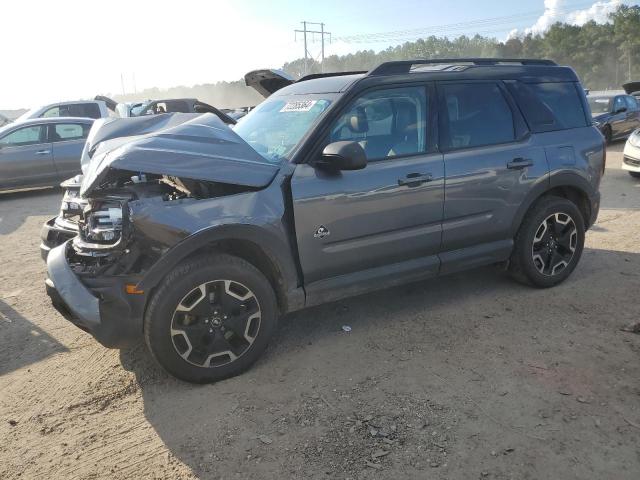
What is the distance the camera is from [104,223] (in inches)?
121

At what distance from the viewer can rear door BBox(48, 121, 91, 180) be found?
1045 centimetres

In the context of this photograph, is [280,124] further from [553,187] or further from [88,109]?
[88,109]

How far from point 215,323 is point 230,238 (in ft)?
1.75

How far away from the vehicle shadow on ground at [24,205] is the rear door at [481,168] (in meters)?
6.47

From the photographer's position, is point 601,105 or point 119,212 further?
point 601,105

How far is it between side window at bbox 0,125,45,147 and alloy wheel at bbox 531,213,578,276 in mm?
9805

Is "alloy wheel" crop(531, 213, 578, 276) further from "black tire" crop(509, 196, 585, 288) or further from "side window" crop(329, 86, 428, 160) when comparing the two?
"side window" crop(329, 86, 428, 160)

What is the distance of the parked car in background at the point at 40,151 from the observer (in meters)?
9.99

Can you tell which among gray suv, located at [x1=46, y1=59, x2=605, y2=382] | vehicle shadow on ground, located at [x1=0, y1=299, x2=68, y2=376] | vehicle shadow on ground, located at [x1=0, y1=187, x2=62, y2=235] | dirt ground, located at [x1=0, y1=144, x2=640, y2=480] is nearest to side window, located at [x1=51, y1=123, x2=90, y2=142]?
vehicle shadow on ground, located at [x1=0, y1=187, x2=62, y2=235]

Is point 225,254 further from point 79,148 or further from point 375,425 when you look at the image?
point 79,148

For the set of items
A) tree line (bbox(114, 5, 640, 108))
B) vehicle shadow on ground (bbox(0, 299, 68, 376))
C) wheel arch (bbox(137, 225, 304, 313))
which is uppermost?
tree line (bbox(114, 5, 640, 108))

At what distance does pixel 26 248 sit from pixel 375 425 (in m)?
5.55

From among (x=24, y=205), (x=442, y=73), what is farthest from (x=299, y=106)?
(x=24, y=205)

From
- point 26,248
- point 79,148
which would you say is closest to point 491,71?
point 26,248
